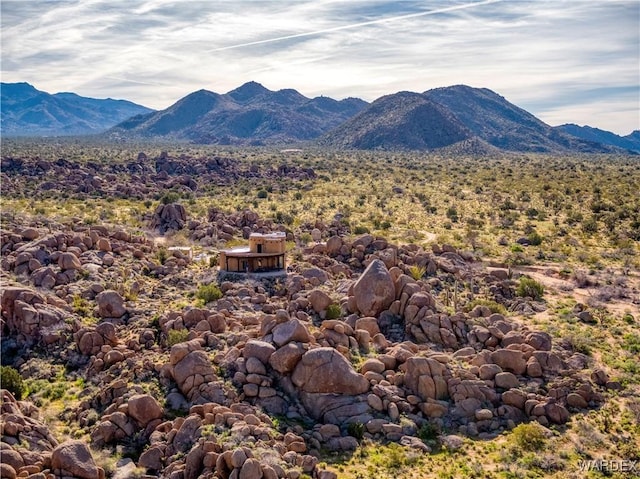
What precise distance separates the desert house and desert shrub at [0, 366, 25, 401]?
1481 centimetres

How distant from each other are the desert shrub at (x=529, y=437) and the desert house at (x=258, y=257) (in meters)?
19.7

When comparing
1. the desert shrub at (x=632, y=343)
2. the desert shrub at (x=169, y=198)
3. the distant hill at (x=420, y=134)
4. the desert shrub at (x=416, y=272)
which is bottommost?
the desert shrub at (x=632, y=343)

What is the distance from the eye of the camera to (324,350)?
2138 cm

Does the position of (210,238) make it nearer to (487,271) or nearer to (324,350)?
(487,271)

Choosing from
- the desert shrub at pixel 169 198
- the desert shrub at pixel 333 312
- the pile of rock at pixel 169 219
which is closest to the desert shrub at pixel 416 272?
the desert shrub at pixel 333 312

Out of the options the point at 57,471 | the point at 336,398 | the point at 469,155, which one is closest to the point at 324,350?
the point at 336,398

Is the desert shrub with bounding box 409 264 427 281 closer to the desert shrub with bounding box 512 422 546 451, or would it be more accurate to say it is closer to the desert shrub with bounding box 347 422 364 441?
the desert shrub with bounding box 512 422 546 451

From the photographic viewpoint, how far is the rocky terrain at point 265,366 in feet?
59.2

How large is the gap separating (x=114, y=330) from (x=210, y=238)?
70.2 ft

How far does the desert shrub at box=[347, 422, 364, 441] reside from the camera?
19.5m

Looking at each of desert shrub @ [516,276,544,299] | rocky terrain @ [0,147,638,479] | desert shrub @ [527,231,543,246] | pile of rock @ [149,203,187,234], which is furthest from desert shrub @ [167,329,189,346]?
desert shrub @ [527,231,543,246]

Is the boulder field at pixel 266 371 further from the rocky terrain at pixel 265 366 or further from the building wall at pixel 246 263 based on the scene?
the building wall at pixel 246 263

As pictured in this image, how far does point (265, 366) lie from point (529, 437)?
944 centimetres

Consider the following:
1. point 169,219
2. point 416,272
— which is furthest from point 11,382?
point 169,219
